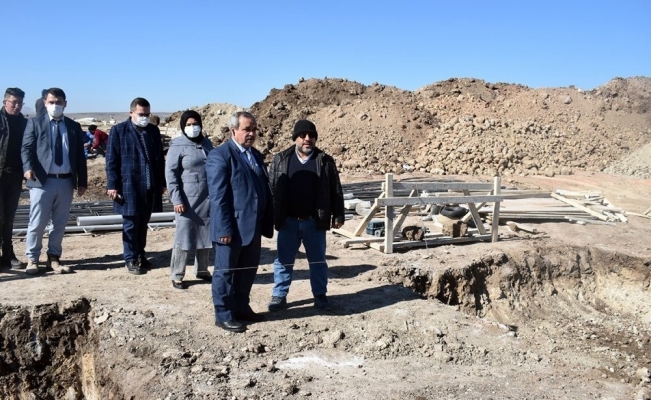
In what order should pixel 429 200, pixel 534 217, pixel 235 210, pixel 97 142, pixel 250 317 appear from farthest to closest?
pixel 97 142, pixel 534 217, pixel 429 200, pixel 250 317, pixel 235 210

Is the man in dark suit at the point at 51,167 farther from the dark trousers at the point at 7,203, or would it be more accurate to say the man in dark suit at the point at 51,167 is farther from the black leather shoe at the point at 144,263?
the black leather shoe at the point at 144,263

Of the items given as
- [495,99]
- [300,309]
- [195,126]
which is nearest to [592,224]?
[300,309]

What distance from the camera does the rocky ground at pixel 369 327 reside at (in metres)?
4.27

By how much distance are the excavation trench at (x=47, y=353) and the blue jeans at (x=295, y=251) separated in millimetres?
1749

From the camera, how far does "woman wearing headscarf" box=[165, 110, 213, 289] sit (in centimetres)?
566

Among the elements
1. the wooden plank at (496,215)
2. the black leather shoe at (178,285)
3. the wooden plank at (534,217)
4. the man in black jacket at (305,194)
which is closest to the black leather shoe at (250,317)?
the man in black jacket at (305,194)

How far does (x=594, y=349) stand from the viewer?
6.15m

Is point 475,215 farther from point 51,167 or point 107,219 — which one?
Result: point 51,167

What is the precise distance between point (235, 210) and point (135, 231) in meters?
2.12

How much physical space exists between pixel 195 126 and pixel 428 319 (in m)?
2.93

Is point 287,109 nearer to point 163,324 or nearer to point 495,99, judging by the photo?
point 495,99

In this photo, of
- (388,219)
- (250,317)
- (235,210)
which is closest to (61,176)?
(235,210)

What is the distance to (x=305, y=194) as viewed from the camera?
5215mm

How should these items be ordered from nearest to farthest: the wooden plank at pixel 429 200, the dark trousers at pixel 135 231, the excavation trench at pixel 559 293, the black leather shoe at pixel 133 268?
1. the dark trousers at pixel 135 231
2. the black leather shoe at pixel 133 268
3. the excavation trench at pixel 559 293
4. the wooden plank at pixel 429 200
